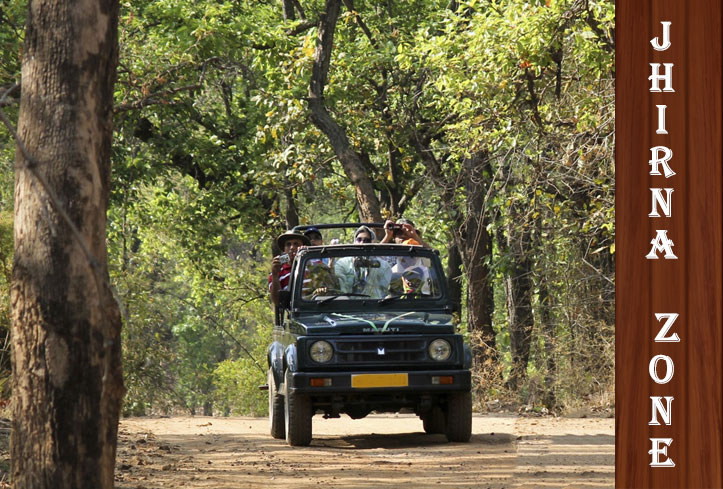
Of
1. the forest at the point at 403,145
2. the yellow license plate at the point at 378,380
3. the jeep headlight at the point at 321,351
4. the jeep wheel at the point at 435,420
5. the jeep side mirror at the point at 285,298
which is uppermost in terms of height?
the forest at the point at 403,145

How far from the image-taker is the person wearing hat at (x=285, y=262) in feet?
43.1

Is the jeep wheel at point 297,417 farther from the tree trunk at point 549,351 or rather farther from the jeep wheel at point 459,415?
the tree trunk at point 549,351

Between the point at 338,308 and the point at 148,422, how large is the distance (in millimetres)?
4776

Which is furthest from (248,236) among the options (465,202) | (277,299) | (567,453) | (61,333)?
(61,333)

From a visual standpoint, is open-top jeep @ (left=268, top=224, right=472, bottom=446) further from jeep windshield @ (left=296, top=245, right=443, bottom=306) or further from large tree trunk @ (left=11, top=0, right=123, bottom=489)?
large tree trunk @ (left=11, top=0, right=123, bottom=489)

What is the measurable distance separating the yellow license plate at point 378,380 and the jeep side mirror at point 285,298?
136 centimetres

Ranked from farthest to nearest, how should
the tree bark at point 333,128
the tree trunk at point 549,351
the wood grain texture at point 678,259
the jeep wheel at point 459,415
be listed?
the tree bark at point 333,128
the tree trunk at point 549,351
the jeep wheel at point 459,415
the wood grain texture at point 678,259

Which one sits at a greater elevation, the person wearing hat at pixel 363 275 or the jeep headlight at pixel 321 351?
the person wearing hat at pixel 363 275

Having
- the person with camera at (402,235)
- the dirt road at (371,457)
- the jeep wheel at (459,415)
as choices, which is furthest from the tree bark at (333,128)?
the jeep wheel at (459,415)

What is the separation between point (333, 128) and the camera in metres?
19.8

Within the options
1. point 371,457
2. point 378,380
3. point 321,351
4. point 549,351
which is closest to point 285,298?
point 321,351

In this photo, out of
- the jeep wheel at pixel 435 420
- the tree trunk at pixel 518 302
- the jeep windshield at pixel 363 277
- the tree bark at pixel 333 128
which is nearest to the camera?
the jeep windshield at pixel 363 277

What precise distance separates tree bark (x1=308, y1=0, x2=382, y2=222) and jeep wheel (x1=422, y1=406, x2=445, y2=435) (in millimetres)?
6973

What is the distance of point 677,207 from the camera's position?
542cm
